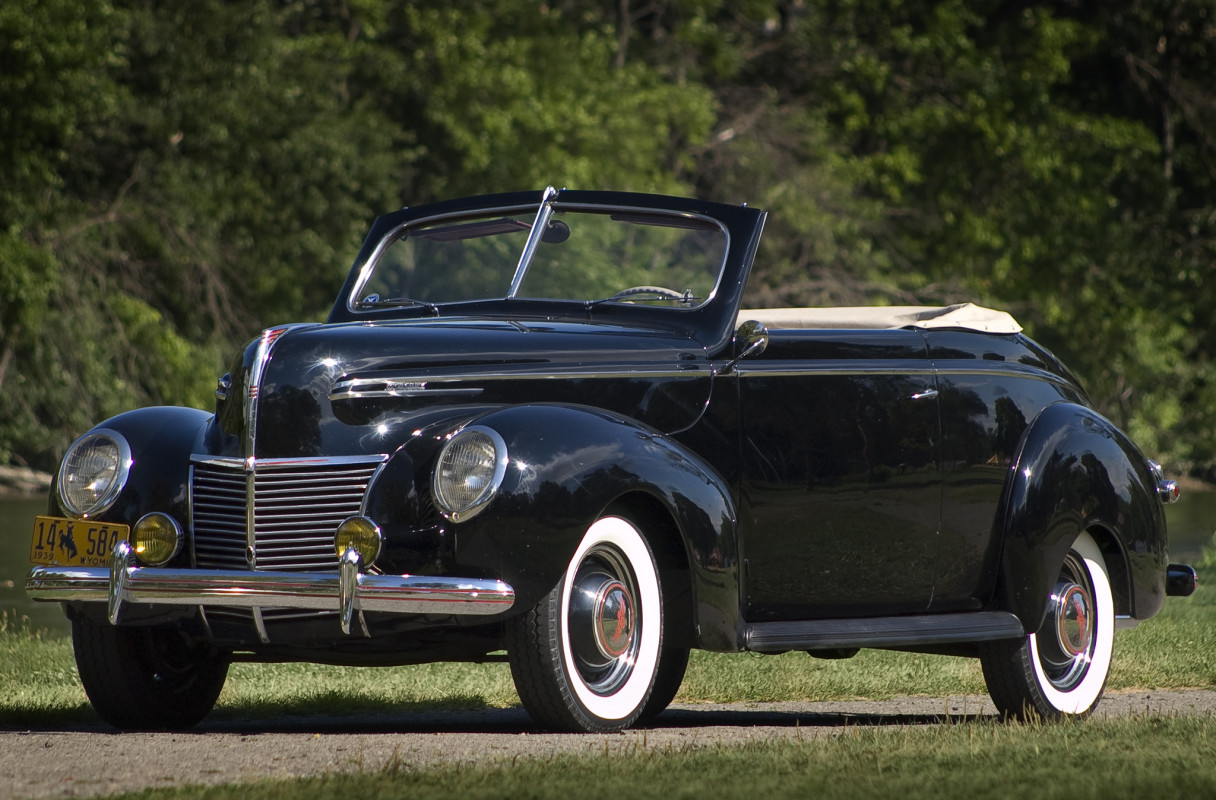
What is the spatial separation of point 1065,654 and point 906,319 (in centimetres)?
144

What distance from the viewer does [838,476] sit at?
19.5ft


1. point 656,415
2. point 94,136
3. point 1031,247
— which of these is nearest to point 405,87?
point 94,136

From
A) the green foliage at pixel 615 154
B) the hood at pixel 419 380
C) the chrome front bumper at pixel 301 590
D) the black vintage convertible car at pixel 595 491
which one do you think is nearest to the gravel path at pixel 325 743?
the black vintage convertible car at pixel 595 491

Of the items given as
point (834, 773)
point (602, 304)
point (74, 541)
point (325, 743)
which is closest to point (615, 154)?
point (602, 304)

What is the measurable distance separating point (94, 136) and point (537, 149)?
24.3 feet

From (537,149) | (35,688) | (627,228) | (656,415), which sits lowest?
(35,688)

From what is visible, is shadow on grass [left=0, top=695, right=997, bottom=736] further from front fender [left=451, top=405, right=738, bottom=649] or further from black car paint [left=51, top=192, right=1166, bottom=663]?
front fender [left=451, top=405, right=738, bottom=649]

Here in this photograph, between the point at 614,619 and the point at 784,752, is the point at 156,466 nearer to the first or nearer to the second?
the point at 614,619

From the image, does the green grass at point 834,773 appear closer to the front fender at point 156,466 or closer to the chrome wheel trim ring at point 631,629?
the chrome wheel trim ring at point 631,629

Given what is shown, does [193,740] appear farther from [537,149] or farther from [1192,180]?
[1192,180]

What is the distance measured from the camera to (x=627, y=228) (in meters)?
6.85

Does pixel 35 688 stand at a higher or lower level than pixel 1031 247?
lower

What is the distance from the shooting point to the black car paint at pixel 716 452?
5.08 metres

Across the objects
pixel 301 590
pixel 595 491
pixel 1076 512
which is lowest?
pixel 1076 512
